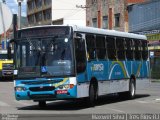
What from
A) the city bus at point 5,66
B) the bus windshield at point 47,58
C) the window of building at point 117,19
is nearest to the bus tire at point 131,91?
the bus windshield at point 47,58

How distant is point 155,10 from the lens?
50125mm

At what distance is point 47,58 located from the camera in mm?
18047

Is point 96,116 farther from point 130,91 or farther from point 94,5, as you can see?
point 94,5

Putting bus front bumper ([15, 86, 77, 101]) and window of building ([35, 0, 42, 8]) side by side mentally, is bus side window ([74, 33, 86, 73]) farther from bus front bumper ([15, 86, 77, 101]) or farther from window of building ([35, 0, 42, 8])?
window of building ([35, 0, 42, 8])

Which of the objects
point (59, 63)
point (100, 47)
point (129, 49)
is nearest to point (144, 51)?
point (129, 49)

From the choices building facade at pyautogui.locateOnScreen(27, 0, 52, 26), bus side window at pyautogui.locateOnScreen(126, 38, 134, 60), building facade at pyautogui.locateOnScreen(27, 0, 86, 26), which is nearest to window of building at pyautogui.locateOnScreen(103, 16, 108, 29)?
building facade at pyautogui.locateOnScreen(27, 0, 86, 26)

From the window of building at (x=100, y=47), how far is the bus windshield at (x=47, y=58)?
94.2 inches

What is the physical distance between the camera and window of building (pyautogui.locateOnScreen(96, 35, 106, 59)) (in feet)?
66.2

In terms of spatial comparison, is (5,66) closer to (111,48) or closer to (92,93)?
(111,48)

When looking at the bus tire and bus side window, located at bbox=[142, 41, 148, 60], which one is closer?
the bus tire

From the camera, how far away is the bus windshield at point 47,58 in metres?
17.9

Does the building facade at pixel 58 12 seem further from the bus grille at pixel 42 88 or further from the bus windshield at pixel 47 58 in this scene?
the bus grille at pixel 42 88

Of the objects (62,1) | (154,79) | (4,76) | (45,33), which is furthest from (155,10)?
(62,1)

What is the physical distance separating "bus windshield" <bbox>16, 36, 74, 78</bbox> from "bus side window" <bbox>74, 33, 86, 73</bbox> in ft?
1.22
